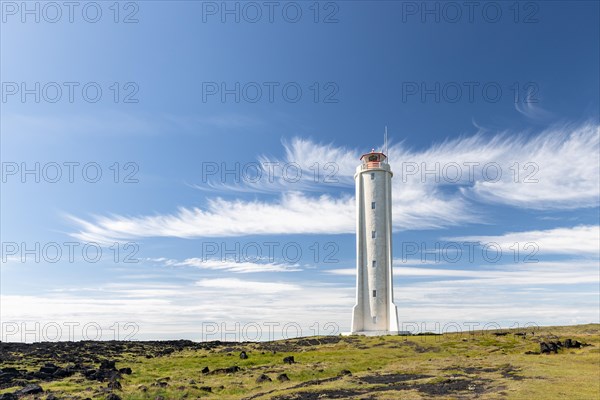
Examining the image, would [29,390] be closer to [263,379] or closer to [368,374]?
[263,379]

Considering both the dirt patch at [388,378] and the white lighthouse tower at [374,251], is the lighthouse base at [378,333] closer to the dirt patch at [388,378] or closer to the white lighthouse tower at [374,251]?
the white lighthouse tower at [374,251]

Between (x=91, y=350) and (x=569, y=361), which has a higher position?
(x=569, y=361)

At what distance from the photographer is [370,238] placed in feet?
234

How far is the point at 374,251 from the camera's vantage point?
70562mm

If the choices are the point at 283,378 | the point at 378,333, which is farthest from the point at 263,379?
the point at 378,333

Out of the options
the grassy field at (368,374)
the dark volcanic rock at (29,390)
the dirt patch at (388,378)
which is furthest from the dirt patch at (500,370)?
the dark volcanic rock at (29,390)

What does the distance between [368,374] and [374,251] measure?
34991 mm

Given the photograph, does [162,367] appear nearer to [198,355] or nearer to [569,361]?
[198,355]

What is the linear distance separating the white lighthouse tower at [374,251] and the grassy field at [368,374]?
8.27 m

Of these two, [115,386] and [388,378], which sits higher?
[388,378]

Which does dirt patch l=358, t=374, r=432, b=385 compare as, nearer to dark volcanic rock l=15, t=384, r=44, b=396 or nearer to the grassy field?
the grassy field

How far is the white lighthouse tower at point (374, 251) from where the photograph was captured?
68375mm

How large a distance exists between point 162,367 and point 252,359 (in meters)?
9.73

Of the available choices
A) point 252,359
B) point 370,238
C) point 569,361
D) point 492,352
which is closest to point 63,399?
point 252,359
